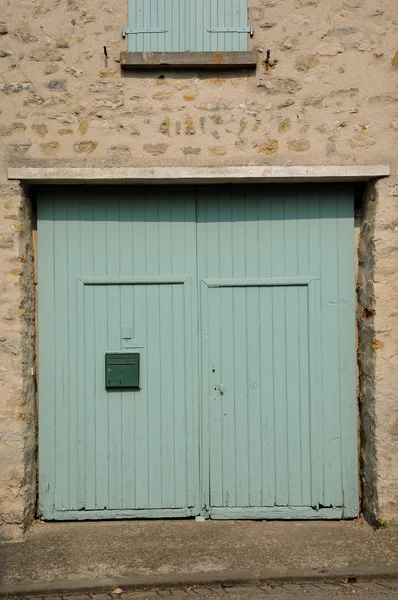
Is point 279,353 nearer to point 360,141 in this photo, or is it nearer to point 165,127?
point 360,141

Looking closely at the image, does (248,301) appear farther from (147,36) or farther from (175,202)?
(147,36)

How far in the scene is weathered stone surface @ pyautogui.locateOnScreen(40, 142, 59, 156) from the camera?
17.9 feet

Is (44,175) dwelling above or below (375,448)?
above

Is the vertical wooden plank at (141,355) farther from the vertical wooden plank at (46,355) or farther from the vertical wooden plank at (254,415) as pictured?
the vertical wooden plank at (254,415)

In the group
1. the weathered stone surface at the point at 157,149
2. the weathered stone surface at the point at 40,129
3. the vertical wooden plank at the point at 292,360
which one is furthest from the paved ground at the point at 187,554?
the weathered stone surface at the point at 40,129

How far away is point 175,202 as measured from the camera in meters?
5.73

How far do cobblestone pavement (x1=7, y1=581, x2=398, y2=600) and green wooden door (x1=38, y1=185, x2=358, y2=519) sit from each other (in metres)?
1.05

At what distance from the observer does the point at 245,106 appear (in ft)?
18.0

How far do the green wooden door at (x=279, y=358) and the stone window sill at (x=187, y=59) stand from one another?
3.59 ft

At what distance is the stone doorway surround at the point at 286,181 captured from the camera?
544cm

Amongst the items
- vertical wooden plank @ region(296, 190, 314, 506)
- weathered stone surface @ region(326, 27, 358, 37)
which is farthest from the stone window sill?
vertical wooden plank @ region(296, 190, 314, 506)

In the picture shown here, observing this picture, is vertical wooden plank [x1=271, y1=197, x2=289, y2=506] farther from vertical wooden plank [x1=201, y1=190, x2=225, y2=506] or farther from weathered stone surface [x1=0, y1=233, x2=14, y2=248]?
weathered stone surface [x1=0, y1=233, x2=14, y2=248]

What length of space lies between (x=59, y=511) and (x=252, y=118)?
3554mm

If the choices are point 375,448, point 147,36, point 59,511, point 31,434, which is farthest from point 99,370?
point 147,36
